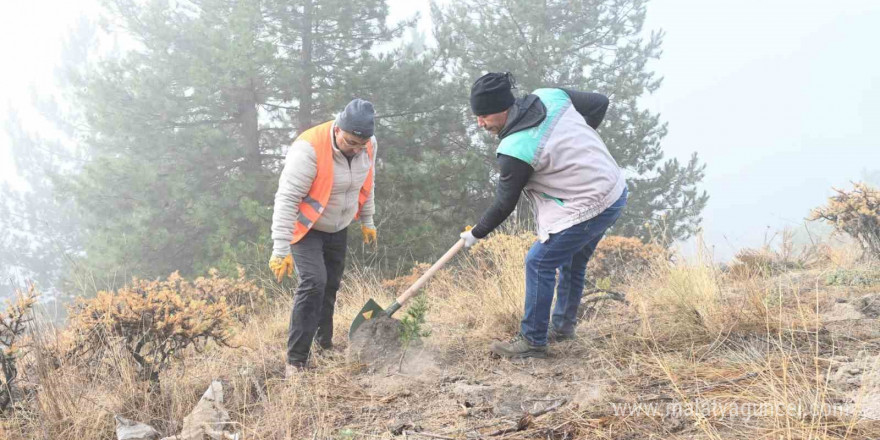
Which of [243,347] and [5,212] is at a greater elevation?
[5,212]

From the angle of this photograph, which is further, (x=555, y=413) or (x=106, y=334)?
(x=106, y=334)

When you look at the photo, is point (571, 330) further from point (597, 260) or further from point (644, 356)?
point (597, 260)

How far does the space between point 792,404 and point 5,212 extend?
29311 mm

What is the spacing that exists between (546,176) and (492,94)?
0.54m

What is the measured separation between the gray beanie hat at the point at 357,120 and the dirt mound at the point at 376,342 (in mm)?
1236

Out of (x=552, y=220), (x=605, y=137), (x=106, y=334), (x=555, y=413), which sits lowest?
(x=555, y=413)

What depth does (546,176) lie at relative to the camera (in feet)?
9.78

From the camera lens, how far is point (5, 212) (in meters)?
23.3

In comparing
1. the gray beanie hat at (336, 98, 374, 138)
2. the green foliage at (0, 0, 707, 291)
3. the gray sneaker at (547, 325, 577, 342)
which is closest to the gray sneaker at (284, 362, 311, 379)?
the gray beanie hat at (336, 98, 374, 138)

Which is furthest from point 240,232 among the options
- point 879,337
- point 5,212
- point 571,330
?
point 5,212

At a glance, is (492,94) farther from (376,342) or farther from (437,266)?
(376,342)

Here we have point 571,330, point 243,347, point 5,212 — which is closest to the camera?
point 571,330

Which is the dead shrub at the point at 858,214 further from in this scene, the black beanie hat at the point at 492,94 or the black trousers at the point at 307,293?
the black trousers at the point at 307,293

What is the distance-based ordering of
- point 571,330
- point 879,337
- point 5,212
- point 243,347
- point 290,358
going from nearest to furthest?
1. point 879,337
2. point 290,358
3. point 571,330
4. point 243,347
5. point 5,212
